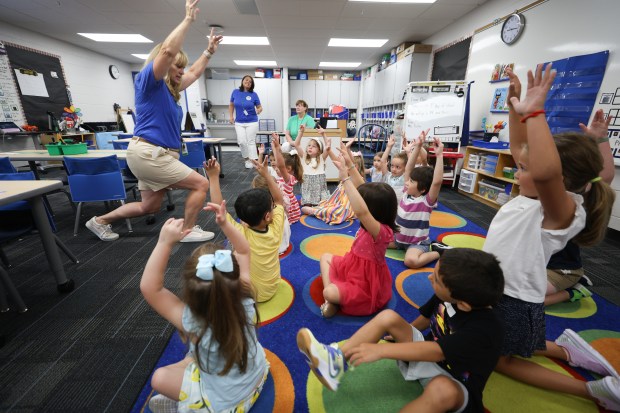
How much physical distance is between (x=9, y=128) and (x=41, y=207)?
214 inches

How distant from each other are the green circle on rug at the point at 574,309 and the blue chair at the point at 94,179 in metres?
3.51

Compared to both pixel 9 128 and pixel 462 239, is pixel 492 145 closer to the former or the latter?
pixel 462 239

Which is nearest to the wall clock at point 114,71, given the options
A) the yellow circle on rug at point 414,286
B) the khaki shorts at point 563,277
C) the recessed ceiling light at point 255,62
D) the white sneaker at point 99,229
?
the recessed ceiling light at point 255,62

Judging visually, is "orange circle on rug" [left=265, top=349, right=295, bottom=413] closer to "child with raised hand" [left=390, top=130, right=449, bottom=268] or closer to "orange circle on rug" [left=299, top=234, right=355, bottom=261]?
"orange circle on rug" [left=299, top=234, right=355, bottom=261]

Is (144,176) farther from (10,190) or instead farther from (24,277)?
(24,277)

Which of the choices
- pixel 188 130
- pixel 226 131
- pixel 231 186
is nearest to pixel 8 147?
pixel 188 130

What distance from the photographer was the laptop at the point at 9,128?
4855 millimetres

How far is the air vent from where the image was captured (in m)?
4.27

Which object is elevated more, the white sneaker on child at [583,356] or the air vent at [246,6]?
the air vent at [246,6]

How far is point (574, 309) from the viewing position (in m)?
1.64

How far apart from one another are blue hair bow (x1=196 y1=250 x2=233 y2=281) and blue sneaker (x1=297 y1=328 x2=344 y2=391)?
329 mm

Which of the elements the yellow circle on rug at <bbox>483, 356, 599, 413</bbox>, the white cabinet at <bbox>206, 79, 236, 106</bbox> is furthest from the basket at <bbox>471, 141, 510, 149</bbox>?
the white cabinet at <bbox>206, 79, 236, 106</bbox>

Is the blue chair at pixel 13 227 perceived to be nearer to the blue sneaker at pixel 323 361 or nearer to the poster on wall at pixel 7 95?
the blue sneaker at pixel 323 361

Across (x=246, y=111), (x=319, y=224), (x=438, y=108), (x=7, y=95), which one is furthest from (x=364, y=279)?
(x=7, y=95)
